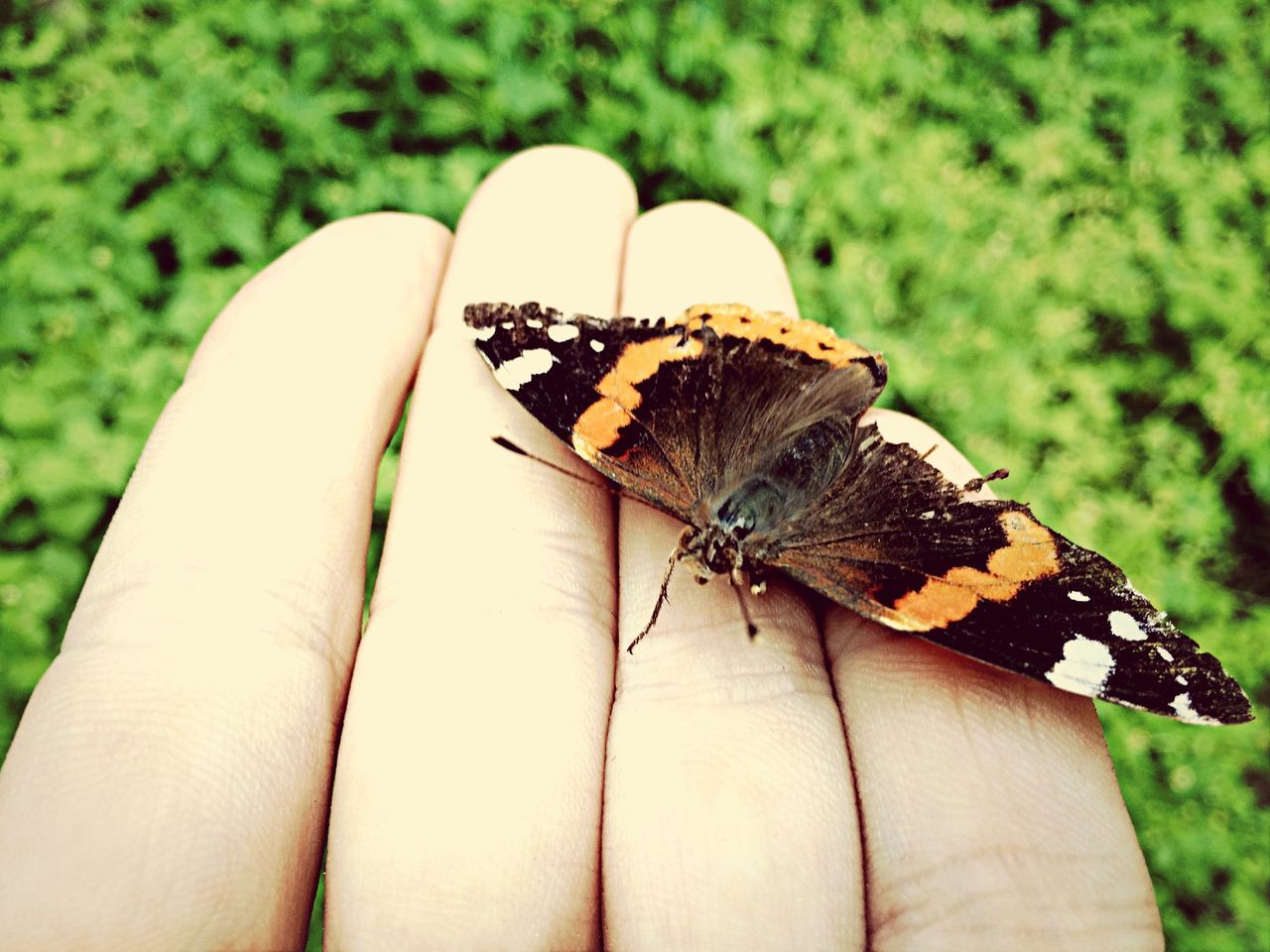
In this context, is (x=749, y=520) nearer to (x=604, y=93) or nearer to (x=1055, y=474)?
(x=1055, y=474)

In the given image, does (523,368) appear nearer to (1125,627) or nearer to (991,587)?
(991,587)

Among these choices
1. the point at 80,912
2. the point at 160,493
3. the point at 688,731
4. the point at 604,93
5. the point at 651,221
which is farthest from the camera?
the point at 604,93

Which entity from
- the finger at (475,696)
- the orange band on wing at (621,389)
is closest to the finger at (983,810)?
the finger at (475,696)

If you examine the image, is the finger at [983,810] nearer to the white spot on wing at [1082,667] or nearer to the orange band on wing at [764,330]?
the white spot on wing at [1082,667]

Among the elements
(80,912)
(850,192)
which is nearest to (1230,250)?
(850,192)

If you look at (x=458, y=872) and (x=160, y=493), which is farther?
(x=160, y=493)

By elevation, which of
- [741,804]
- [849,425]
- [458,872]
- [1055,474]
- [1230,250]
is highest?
[1230,250]

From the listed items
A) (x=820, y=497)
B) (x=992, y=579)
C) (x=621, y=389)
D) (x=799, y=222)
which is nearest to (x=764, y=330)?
(x=621, y=389)

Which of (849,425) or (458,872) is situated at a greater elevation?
(849,425)
